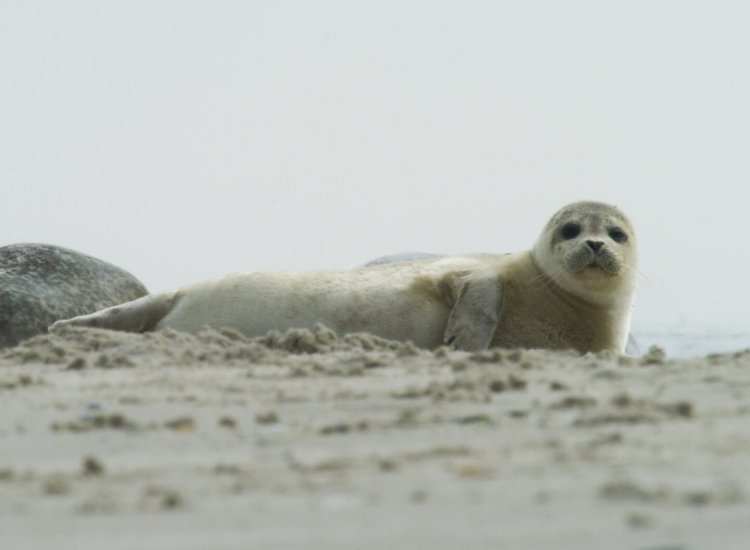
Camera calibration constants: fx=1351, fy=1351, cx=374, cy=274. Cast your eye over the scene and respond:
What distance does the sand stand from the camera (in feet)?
8.33

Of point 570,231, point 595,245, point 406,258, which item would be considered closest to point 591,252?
point 595,245

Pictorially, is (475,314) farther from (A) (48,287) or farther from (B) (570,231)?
(A) (48,287)

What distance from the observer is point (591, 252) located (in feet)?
27.2

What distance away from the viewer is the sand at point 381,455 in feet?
8.33

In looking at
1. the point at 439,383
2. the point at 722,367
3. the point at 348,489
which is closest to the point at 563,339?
the point at 722,367

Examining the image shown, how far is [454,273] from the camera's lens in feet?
28.3

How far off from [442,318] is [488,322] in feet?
1.08

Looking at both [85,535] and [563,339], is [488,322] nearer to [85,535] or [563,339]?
[563,339]

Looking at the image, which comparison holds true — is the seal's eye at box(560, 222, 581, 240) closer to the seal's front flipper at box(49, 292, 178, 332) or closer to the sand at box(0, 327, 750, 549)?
the seal's front flipper at box(49, 292, 178, 332)

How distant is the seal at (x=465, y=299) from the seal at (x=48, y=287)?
1819 mm

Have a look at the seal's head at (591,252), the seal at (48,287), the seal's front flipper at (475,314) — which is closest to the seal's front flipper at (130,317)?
the seal at (48,287)

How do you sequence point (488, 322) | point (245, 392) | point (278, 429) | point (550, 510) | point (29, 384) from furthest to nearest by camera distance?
point (488, 322), point (29, 384), point (245, 392), point (278, 429), point (550, 510)

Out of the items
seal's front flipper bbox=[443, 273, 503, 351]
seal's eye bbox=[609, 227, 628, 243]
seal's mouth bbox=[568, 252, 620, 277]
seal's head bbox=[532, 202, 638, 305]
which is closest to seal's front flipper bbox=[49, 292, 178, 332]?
seal's front flipper bbox=[443, 273, 503, 351]

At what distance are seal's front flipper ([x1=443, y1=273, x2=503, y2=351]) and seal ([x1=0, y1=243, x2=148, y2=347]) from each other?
375cm
